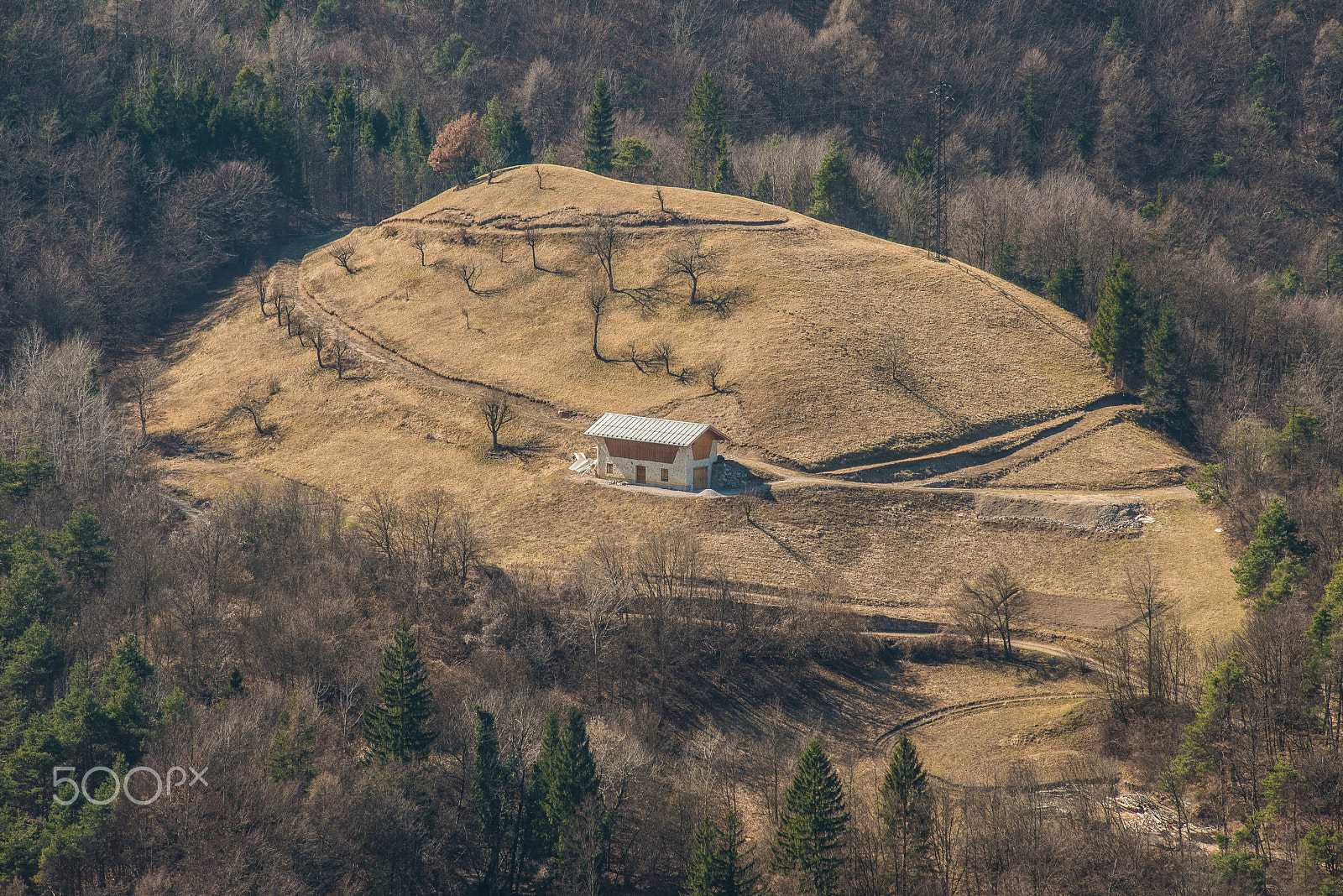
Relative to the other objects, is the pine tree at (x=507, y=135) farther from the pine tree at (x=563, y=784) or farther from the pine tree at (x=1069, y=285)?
the pine tree at (x=563, y=784)

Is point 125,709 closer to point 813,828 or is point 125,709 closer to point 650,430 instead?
point 813,828

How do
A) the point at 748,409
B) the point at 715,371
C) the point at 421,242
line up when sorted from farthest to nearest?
the point at 421,242
the point at 715,371
the point at 748,409

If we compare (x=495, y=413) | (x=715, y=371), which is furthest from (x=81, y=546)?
(x=715, y=371)

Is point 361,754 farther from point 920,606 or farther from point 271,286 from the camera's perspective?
point 271,286

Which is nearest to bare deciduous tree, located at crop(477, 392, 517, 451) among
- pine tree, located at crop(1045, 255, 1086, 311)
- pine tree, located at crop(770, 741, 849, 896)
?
pine tree, located at crop(770, 741, 849, 896)

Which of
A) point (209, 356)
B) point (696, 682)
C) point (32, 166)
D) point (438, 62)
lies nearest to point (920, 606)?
point (696, 682)

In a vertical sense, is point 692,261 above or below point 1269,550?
above

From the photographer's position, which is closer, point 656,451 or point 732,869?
point 732,869
